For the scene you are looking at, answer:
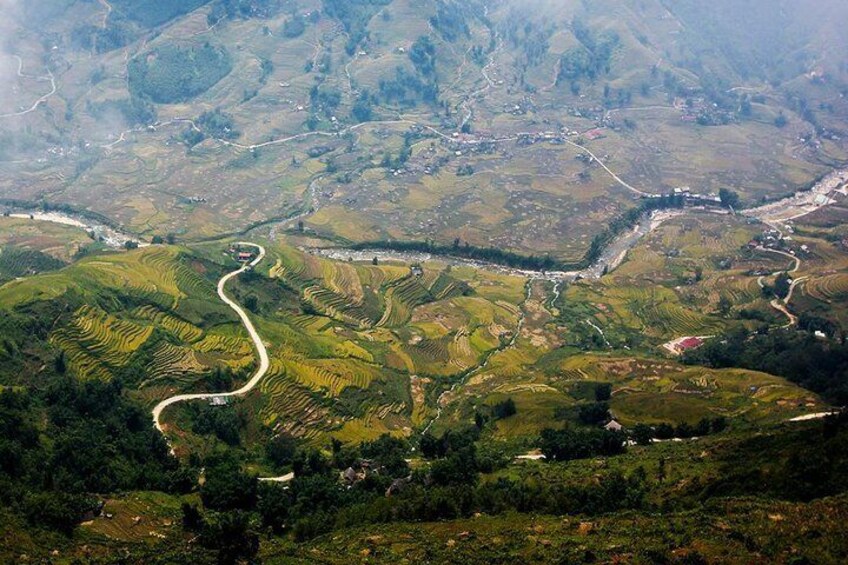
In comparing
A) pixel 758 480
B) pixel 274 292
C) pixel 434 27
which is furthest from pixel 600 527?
pixel 434 27

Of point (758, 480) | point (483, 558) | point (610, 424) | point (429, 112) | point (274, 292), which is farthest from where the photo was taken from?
point (429, 112)

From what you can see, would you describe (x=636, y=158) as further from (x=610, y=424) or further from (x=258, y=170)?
(x=610, y=424)

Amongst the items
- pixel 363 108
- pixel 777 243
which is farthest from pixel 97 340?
pixel 363 108

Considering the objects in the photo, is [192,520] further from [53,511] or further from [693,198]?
[693,198]

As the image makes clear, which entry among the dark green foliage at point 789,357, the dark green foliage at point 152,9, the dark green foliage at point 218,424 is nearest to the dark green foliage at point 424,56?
the dark green foliage at point 152,9

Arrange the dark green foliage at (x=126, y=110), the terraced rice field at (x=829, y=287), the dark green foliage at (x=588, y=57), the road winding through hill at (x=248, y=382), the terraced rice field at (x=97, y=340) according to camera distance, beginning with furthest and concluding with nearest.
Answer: the dark green foliage at (x=588, y=57)
the dark green foliage at (x=126, y=110)
the terraced rice field at (x=829, y=287)
the terraced rice field at (x=97, y=340)
the road winding through hill at (x=248, y=382)

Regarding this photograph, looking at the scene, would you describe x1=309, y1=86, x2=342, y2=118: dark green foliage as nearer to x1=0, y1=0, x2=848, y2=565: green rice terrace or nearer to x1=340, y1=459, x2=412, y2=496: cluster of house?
x1=0, y1=0, x2=848, y2=565: green rice terrace

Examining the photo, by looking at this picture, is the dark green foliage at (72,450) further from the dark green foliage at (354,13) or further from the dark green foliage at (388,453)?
the dark green foliage at (354,13)
